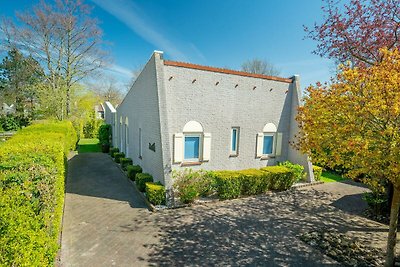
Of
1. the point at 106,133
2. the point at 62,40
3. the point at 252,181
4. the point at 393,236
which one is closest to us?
the point at 393,236

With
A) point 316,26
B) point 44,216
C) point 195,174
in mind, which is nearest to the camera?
point 44,216

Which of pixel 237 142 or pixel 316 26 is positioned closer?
pixel 316 26

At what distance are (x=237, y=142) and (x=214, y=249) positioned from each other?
668cm

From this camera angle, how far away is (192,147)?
10.9 m

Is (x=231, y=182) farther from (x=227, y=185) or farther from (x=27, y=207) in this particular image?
(x=27, y=207)

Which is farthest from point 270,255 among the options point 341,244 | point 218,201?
point 218,201

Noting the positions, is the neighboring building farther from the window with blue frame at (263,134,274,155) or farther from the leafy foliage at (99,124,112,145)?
the leafy foliage at (99,124,112,145)

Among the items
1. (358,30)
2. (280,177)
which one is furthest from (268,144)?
(358,30)

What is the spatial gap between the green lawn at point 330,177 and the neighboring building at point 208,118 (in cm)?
238

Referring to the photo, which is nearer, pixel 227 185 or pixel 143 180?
pixel 227 185

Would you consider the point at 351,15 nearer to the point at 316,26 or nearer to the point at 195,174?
the point at 316,26

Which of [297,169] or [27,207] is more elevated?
[27,207]

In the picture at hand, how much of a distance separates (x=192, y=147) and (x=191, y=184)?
2.10 meters

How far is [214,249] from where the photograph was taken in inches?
251
